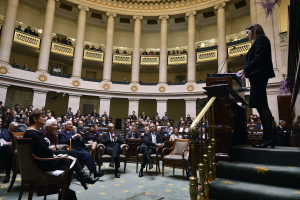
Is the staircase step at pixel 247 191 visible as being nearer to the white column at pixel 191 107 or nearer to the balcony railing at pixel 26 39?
the white column at pixel 191 107

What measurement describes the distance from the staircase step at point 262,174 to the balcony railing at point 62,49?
1459 centimetres

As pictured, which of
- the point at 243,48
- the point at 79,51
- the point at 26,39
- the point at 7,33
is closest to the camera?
the point at 7,33

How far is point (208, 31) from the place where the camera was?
17.2 metres

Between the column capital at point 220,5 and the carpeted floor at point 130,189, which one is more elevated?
the column capital at point 220,5

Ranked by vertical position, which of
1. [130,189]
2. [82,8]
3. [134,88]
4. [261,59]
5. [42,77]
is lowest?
[130,189]

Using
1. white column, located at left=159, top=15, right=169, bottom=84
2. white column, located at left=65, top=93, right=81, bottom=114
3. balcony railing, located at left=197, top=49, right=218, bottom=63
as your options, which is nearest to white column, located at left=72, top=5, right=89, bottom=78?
white column, located at left=65, top=93, right=81, bottom=114

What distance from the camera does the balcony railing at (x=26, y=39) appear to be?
12.5 metres

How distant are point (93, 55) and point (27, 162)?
1383 centimetres

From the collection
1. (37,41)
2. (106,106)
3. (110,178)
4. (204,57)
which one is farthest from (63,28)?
(110,178)

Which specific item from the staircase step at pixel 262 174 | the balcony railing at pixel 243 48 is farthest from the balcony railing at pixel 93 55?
the staircase step at pixel 262 174

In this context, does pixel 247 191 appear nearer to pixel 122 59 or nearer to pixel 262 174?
pixel 262 174

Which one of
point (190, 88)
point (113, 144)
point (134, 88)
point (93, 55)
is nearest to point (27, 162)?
point (113, 144)

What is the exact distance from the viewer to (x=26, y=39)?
12.9 metres

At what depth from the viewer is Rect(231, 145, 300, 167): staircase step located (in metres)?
1.91
